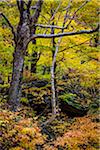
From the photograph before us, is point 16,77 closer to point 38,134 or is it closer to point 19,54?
point 19,54

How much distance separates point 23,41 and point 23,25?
0.43 metres

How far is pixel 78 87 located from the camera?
485 inches

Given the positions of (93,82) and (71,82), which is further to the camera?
(71,82)

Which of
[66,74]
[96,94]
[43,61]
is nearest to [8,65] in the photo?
[43,61]

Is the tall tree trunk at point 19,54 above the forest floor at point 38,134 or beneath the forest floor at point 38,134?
above

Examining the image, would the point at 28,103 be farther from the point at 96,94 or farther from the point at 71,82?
the point at 96,94

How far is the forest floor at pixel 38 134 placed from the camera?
5453 millimetres

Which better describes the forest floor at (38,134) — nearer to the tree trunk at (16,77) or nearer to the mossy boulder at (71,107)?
the tree trunk at (16,77)

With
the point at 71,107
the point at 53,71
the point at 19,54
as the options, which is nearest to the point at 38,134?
the point at 19,54

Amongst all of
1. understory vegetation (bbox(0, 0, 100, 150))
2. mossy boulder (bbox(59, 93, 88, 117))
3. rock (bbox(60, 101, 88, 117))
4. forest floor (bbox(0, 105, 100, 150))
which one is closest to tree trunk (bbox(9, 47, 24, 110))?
understory vegetation (bbox(0, 0, 100, 150))

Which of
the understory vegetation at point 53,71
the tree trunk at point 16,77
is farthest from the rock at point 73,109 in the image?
the tree trunk at point 16,77

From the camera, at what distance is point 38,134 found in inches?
217

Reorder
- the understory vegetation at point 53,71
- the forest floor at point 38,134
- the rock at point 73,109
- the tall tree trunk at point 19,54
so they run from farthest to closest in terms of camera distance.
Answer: the rock at point 73,109 < the understory vegetation at point 53,71 < the tall tree trunk at point 19,54 < the forest floor at point 38,134

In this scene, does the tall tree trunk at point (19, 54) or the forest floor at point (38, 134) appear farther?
the tall tree trunk at point (19, 54)
